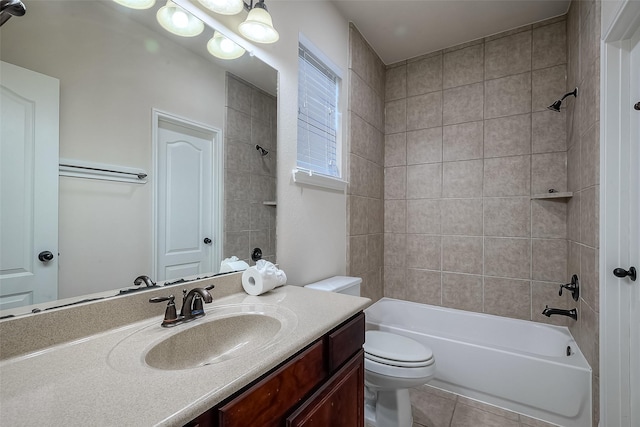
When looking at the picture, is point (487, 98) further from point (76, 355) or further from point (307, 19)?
point (76, 355)

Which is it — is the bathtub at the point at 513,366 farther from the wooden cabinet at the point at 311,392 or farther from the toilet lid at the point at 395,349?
the wooden cabinet at the point at 311,392

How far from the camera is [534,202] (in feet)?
7.06

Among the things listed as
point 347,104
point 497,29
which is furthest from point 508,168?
point 347,104

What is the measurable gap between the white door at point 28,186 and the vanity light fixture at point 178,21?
1.56ft

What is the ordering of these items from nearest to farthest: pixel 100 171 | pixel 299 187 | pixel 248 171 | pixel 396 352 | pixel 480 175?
pixel 100 171 → pixel 248 171 → pixel 396 352 → pixel 299 187 → pixel 480 175

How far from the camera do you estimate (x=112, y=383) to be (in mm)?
554

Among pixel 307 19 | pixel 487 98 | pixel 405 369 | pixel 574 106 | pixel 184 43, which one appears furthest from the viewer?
pixel 487 98

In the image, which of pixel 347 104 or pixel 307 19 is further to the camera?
pixel 347 104

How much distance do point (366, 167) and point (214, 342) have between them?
186 cm

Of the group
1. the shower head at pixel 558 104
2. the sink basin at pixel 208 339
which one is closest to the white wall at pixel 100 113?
the sink basin at pixel 208 339

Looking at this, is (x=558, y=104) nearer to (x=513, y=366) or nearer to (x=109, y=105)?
(x=513, y=366)

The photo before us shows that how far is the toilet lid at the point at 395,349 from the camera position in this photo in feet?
4.79

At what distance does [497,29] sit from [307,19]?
1.65 meters

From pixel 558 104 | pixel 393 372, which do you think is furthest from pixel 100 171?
pixel 558 104
